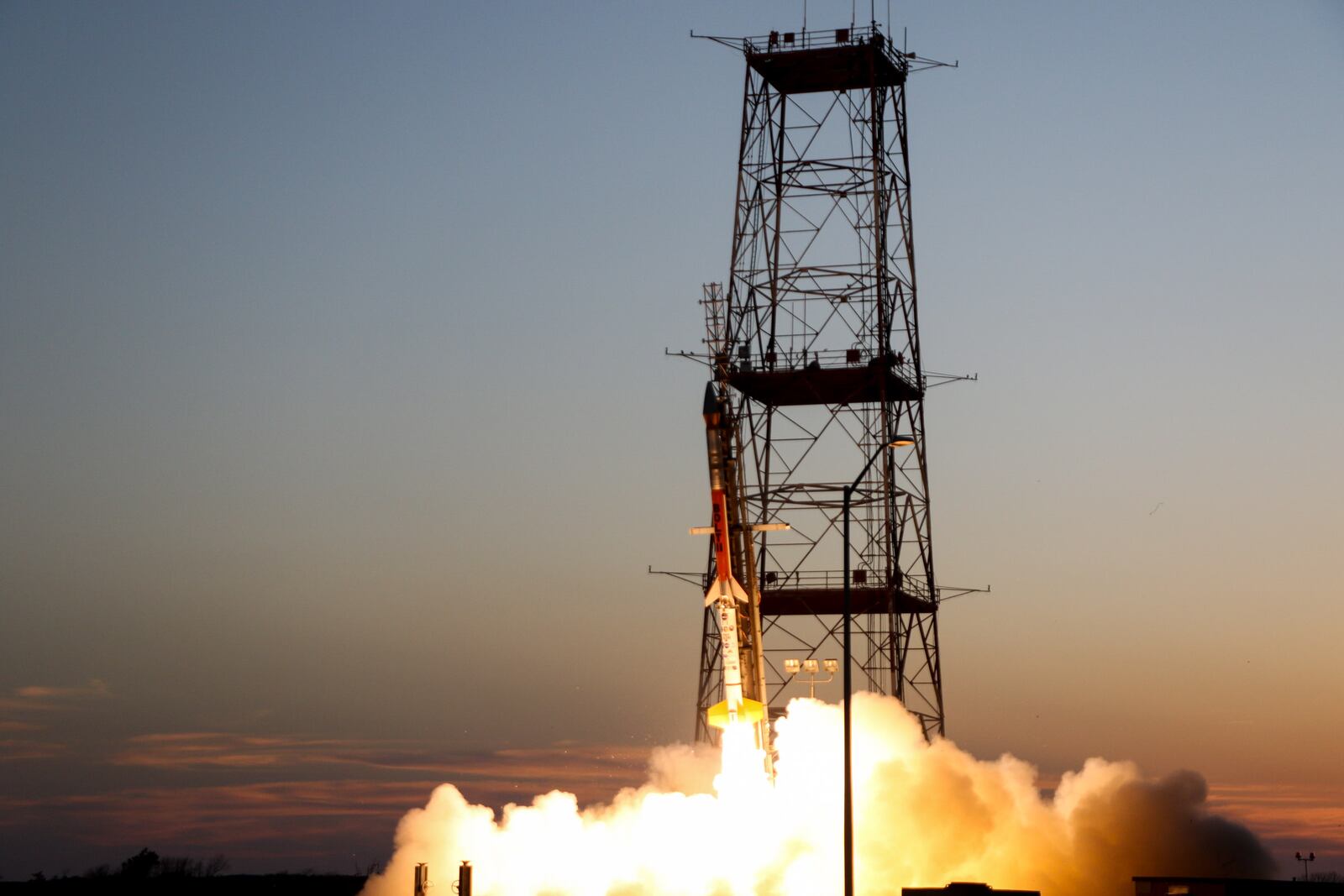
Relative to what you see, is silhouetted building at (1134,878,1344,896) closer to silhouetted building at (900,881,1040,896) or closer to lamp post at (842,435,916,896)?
silhouetted building at (900,881,1040,896)

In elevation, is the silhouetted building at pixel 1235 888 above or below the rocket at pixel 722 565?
below

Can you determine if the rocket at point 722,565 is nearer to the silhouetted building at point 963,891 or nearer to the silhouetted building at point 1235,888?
the silhouetted building at point 963,891

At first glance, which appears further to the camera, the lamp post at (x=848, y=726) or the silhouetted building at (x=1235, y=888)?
the silhouetted building at (x=1235, y=888)

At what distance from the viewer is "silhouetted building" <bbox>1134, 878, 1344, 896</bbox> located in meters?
57.5

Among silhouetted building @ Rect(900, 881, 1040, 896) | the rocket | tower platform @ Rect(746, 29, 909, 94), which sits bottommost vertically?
silhouetted building @ Rect(900, 881, 1040, 896)

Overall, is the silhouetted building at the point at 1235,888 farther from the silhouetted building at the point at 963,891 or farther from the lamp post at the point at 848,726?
the lamp post at the point at 848,726

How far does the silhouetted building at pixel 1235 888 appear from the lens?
57531 mm

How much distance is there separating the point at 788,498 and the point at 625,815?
18.2m

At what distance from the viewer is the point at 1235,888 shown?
57625 mm

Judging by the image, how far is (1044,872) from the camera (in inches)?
2515

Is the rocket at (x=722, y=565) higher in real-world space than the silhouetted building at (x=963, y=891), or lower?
higher

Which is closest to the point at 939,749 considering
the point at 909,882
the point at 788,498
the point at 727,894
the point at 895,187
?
the point at 909,882

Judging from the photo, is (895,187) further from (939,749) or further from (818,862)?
(818,862)

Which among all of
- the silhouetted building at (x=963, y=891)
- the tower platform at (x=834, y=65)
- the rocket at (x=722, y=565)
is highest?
the tower platform at (x=834, y=65)
